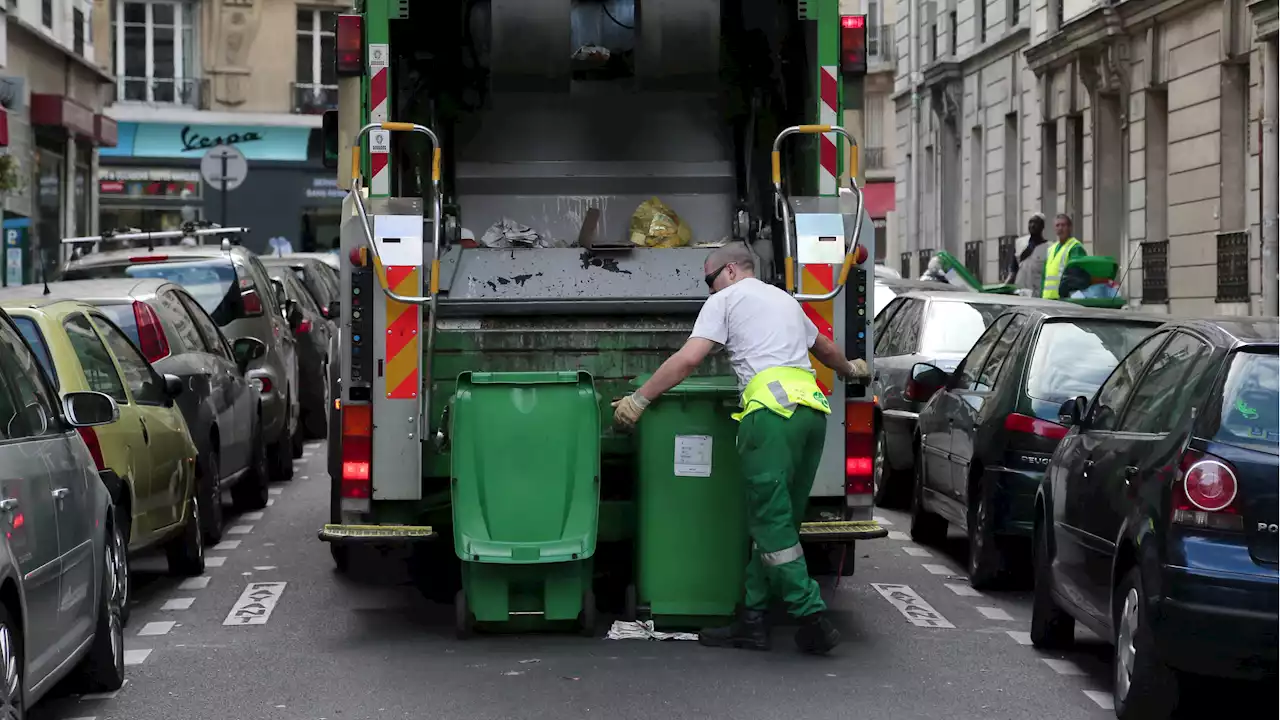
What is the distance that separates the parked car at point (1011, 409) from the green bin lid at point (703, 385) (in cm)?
179

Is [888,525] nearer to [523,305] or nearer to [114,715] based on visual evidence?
[523,305]

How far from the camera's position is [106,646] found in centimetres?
786

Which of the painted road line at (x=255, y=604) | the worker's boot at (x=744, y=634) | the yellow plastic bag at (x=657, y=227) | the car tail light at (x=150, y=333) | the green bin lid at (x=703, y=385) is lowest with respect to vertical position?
the painted road line at (x=255, y=604)

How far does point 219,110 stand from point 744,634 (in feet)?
139

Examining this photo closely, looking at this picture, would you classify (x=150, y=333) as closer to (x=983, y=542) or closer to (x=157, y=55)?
(x=983, y=542)

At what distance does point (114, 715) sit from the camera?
7598 millimetres

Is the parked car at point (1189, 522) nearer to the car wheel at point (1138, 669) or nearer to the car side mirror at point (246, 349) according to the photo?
the car wheel at point (1138, 669)

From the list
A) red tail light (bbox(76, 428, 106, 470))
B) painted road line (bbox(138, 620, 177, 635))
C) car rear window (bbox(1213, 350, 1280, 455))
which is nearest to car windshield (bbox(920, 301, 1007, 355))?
painted road line (bbox(138, 620, 177, 635))

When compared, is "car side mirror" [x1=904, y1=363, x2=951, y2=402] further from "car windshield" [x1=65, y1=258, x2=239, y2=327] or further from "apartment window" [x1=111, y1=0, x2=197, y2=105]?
"apartment window" [x1=111, y1=0, x2=197, y2=105]

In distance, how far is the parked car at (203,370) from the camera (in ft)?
40.7

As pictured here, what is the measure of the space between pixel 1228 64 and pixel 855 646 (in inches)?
687

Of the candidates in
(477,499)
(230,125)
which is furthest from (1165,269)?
(230,125)

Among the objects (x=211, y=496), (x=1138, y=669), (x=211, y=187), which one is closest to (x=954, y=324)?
(x=211, y=496)

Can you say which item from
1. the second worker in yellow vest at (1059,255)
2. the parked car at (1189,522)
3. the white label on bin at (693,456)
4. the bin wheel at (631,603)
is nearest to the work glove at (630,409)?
the white label on bin at (693,456)
